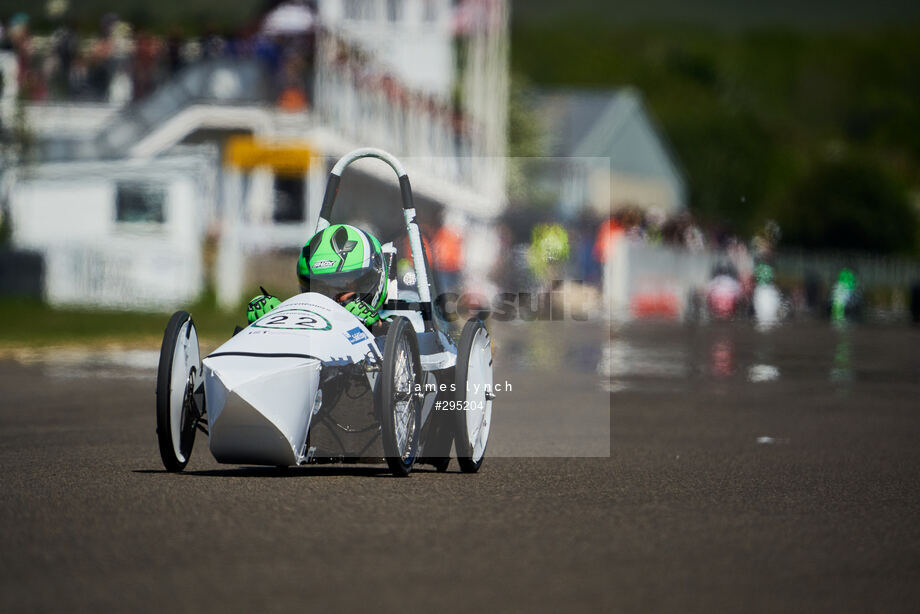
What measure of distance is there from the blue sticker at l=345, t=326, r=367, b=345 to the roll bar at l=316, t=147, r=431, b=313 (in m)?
0.84

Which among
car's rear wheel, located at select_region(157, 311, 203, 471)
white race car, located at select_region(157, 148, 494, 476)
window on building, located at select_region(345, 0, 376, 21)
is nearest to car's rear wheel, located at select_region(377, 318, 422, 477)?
white race car, located at select_region(157, 148, 494, 476)

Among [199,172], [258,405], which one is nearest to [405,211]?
[258,405]

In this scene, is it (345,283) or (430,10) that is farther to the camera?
(430,10)

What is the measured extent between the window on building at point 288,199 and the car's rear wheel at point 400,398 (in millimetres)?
31537

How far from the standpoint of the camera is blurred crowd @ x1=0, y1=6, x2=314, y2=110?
1606 inches

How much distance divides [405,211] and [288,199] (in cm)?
3131

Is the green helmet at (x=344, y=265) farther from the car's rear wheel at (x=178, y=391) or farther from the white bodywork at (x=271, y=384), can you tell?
the car's rear wheel at (x=178, y=391)

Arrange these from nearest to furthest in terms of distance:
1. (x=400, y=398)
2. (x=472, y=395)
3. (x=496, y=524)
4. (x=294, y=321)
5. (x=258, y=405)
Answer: (x=496, y=524)
(x=258, y=405)
(x=294, y=321)
(x=400, y=398)
(x=472, y=395)

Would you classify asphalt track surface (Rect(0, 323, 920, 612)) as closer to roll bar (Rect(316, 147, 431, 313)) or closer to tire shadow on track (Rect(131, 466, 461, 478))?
tire shadow on track (Rect(131, 466, 461, 478))

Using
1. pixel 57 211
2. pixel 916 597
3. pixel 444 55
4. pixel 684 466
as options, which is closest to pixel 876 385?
pixel 684 466

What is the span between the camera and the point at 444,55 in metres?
54.9

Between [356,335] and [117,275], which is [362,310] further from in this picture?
[117,275]

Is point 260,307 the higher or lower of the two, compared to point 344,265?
lower

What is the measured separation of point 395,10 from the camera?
51.3 m
